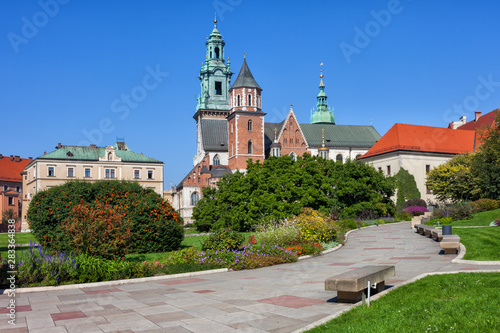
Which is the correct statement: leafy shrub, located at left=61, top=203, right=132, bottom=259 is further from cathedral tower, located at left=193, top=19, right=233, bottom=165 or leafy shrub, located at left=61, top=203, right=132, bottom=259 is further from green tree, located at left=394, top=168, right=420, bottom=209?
cathedral tower, located at left=193, top=19, right=233, bottom=165

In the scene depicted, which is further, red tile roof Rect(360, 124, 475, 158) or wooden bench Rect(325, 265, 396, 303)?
red tile roof Rect(360, 124, 475, 158)

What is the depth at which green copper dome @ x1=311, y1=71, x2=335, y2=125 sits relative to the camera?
10500cm

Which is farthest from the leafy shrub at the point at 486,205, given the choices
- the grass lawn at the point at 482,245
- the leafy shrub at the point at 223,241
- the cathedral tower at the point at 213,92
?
the cathedral tower at the point at 213,92

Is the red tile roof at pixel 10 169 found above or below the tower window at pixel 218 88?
below

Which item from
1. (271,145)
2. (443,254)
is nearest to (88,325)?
(443,254)

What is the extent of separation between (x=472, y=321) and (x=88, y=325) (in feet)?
19.0

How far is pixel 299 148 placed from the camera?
8456 cm

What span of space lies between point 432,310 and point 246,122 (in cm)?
7060

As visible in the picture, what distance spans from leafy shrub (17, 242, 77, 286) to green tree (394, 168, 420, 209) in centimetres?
5195

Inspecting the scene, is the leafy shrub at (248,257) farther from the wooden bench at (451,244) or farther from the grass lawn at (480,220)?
the grass lawn at (480,220)

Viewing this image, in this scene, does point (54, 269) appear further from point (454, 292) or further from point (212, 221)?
point (212, 221)

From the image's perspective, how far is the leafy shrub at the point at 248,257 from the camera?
1486cm

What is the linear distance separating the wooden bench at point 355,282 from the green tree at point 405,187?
51.9m

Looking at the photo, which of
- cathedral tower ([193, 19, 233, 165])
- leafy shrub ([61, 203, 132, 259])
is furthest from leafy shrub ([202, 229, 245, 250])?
cathedral tower ([193, 19, 233, 165])
